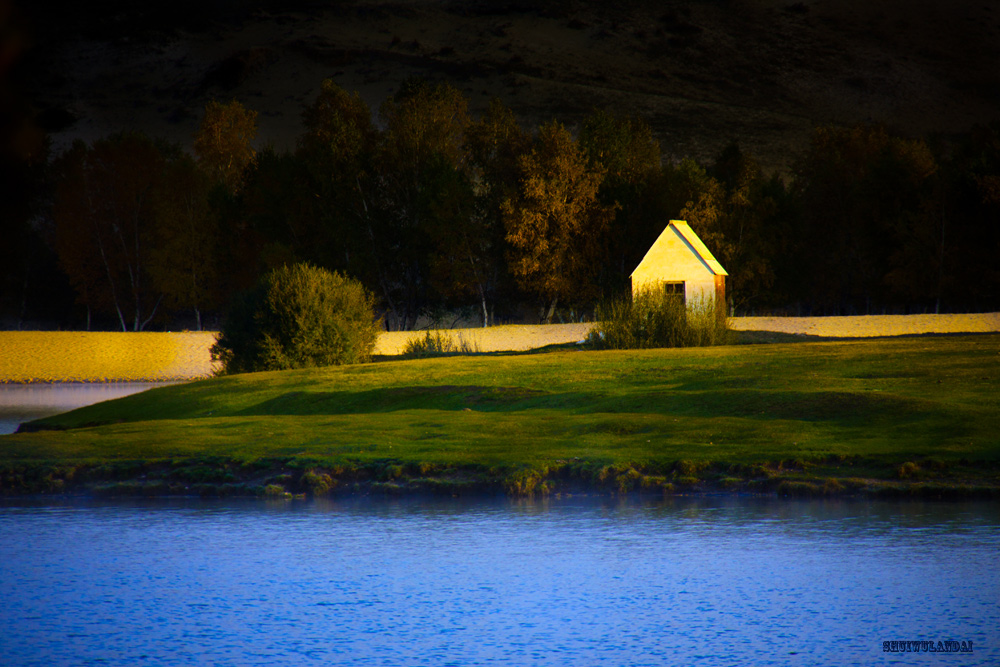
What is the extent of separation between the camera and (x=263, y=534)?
11812 millimetres

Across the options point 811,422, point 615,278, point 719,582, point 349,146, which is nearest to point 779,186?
point 615,278

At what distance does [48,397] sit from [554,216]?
3137 centimetres

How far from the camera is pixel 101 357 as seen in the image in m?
51.6

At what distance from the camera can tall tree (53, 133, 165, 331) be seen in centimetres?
6888

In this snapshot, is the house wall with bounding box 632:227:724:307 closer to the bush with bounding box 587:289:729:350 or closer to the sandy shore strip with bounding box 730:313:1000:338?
the sandy shore strip with bounding box 730:313:1000:338

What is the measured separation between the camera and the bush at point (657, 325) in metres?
36.5

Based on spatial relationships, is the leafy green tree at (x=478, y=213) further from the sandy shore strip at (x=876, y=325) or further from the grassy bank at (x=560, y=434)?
the grassy bank at (x=560, y=434)

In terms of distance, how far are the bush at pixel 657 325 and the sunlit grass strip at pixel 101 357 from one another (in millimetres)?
21573

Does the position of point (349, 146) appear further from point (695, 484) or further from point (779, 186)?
point (695, 484)

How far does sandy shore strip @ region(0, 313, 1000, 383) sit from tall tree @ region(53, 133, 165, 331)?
57.1ft

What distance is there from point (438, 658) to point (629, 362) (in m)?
22.8

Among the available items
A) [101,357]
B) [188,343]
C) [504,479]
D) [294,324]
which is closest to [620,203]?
[188,343]

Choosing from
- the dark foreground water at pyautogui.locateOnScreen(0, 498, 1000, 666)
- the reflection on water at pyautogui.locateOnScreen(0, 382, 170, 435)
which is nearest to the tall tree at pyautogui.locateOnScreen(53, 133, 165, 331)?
the reflection on water at pyautogui.locateOnScreen(0, 382, 170, 435)

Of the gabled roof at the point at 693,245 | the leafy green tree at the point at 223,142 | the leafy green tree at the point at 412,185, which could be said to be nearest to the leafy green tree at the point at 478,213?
the leafy green tree at the point at 412,185
